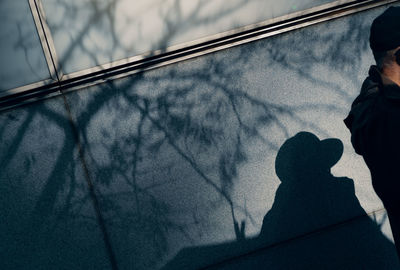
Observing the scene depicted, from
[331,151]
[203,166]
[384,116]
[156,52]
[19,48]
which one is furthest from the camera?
[331,151]

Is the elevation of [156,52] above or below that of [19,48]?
below

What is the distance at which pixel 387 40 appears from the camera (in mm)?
1902

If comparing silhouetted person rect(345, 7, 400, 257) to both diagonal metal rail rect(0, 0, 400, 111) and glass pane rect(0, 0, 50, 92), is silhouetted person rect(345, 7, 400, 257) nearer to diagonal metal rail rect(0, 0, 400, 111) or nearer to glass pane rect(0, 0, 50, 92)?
diagonal metal rail rect(0, 0, 400, 111)

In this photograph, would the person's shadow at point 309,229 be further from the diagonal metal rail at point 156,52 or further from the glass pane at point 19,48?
the glass pane at point 19,48

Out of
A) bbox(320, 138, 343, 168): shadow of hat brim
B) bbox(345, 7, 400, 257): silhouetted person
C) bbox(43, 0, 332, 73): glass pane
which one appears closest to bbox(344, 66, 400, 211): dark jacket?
bbox(345, 7, 400, 257): silhouetted person

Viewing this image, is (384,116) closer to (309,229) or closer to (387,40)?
(387,40)

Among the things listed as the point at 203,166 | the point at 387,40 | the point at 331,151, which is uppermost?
the point at 387,40

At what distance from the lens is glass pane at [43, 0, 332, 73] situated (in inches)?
95.3

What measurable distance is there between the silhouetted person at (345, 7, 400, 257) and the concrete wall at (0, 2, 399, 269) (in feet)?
2.42

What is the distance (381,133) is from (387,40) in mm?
544

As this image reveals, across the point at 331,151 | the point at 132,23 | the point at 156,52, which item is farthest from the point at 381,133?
the point at 132,23

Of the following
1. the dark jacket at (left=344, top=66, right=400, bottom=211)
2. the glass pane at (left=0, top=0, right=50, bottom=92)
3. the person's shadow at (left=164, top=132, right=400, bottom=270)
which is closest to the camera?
the dark jacket at (left=344, top=66, right=400, bottom=211)

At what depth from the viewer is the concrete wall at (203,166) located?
2545mm

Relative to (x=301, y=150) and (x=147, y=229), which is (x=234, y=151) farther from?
(x=147, y=229)
